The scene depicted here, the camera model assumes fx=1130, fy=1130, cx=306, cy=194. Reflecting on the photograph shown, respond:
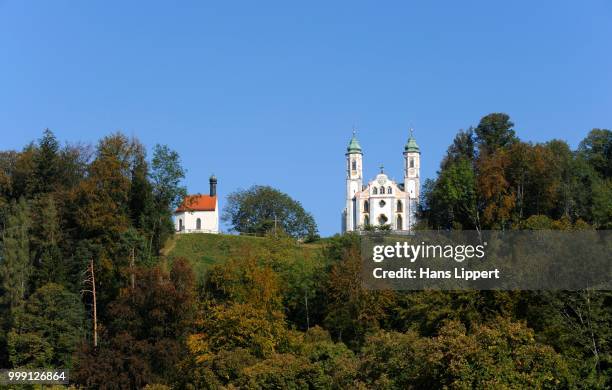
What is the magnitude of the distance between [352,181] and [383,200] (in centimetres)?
804

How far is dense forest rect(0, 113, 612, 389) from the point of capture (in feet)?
125

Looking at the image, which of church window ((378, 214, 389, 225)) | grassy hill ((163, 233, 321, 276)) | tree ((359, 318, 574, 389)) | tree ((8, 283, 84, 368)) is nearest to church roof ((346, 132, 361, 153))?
church window ((378, 214, 389, 225))

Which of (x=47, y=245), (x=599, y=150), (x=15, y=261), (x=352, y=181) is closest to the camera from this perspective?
(x=15, y=261)

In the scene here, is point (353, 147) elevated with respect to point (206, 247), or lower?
elevated

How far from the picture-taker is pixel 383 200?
12569 cm

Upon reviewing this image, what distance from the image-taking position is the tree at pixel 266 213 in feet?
378

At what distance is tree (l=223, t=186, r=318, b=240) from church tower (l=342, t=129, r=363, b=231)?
996 centimetres

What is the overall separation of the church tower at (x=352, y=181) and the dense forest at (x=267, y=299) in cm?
5066

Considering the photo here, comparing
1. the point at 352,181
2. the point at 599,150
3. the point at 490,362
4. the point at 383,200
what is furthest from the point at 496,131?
the point at 352,181

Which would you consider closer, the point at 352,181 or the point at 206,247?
the point at 206,247

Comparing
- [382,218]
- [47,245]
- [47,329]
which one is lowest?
[47,329]

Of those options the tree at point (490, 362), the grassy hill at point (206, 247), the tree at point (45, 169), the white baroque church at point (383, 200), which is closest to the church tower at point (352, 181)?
the white baroque church at point (383, 200)

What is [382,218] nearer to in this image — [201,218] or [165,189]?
[201,218]

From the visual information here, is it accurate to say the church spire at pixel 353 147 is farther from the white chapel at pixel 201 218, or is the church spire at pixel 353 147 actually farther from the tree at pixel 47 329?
the tree at pixel 47 329
